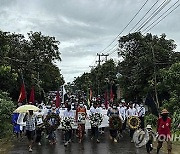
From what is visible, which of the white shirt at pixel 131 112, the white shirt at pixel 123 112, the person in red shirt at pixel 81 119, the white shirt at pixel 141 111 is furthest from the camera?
the white shirt at pixel 123 112

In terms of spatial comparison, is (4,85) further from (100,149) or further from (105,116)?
(100,149)

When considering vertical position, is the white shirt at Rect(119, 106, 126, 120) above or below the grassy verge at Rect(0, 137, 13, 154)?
above

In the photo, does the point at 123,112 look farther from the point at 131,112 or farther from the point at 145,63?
the point at 145,63

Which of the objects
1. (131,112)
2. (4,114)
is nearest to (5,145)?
(4,114)

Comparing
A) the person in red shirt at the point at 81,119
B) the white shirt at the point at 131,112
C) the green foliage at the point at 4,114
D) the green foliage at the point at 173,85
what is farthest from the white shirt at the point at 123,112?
the green foliage at the point at 4,114

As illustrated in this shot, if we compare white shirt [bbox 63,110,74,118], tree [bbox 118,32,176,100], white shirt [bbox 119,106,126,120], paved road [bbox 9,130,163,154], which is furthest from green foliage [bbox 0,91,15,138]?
tree [bbox 118,32,176,100]

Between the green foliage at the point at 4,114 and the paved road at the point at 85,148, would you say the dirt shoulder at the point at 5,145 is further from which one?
the green foliage at the point at 4,114

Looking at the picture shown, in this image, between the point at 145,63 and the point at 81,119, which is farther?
the point at 145,63

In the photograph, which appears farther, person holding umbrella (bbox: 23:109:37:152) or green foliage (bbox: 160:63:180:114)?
green foliage (bbox: 160:63:180:114)

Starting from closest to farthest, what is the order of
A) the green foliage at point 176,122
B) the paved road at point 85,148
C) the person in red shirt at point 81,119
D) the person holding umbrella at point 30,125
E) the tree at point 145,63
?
1. the paved road at point 85,148
2. the person holding umbrella at point 30,125
3. the person in red shirt at point 81,119
4. the green foliage at point 176,122
5. the tree at point 145,63

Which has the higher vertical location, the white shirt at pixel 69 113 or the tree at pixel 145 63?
the tree at pixel 145 63

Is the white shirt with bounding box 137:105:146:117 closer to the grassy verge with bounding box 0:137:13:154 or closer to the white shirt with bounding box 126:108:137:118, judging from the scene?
the white shirt with bounding box 126:108:137:118

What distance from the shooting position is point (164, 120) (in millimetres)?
12680

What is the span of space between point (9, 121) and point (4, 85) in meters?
5.78
